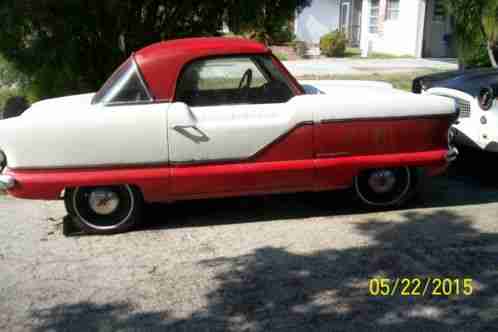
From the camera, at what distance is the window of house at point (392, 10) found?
23391mm

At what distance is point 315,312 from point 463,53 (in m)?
9.13

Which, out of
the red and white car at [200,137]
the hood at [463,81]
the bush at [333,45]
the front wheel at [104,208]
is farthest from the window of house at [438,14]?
the front wheel at [104,208]

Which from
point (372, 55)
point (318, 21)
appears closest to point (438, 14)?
point (372, 55)

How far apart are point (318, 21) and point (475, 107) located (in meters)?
23.9

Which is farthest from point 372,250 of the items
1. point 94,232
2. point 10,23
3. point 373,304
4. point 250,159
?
point 10,23

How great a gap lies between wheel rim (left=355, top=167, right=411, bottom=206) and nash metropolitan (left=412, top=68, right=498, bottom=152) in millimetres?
1151

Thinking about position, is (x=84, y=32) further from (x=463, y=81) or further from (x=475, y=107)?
(x=475, y=107)

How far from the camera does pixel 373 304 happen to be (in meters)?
3.84

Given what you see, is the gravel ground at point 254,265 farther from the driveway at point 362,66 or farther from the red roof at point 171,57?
the driveway at point 362,66

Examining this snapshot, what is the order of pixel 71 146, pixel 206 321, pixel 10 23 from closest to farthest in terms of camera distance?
pixel 206 321, pixel 71 146, pixel 10 23

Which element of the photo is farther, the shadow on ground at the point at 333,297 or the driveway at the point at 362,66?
the driveway at the point at 362,66

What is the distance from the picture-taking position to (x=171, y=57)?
510cm

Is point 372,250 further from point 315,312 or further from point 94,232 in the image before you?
point 94,232
